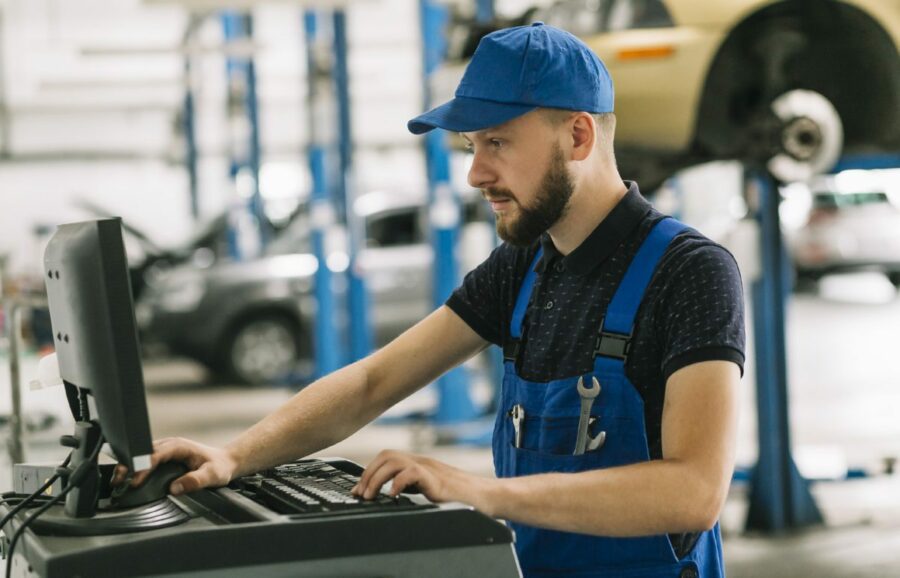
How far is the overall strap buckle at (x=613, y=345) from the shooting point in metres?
1.76

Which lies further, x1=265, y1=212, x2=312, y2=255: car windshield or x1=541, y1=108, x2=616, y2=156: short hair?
x1=265, y1=212, x2=312, y2=255: car windshield

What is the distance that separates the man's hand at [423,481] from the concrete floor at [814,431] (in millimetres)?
3254

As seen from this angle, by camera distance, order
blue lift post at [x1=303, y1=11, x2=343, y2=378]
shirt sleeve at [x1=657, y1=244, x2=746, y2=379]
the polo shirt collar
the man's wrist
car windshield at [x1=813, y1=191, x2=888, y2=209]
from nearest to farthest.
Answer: the man's wrist → shirt sleeve at [x1=657, y1=244, x2=746, y2=379] → the polo shirt collar → blue lift post at [x1=303, y1=11, x2=343, y2=378] → car windshield at [x1=813, y1=191, x2=888, y2=209]

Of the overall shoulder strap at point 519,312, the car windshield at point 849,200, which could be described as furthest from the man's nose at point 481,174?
the car windshield at point 849,200

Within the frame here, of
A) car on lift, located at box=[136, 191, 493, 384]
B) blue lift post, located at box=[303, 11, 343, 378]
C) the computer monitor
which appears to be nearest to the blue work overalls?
the computer monitor

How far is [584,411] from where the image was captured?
1.75 meters

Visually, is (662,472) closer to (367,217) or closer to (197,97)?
(367,217)

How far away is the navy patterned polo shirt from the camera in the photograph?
1.69m

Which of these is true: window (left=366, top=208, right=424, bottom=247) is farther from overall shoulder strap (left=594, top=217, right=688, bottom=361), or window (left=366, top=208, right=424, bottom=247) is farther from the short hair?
overall shoulder strap (left=594, top=217, right=688, bottom=361)

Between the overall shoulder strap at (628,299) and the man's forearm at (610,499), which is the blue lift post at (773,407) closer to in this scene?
the overall shoulder strap at (628,299)

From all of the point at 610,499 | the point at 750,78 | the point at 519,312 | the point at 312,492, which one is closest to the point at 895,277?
the point at 750,78

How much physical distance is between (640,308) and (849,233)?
48.7 ft

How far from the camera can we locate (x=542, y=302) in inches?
77.3

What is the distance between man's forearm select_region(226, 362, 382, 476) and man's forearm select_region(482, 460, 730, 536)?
1.54 ft
